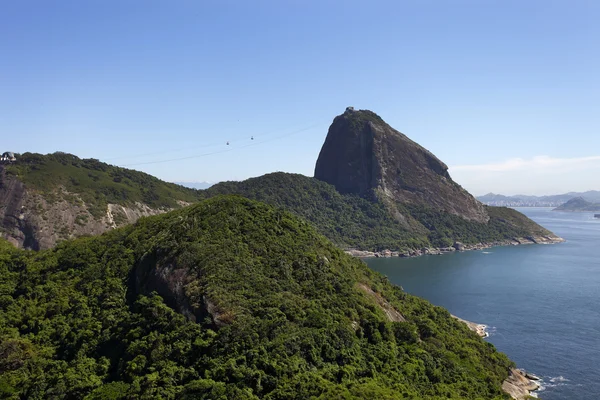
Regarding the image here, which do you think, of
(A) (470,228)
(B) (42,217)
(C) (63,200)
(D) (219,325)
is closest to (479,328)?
(D) (219,325)

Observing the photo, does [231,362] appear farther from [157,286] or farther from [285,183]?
[285,183]

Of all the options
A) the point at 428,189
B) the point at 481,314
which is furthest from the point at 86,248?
the point at 428,189

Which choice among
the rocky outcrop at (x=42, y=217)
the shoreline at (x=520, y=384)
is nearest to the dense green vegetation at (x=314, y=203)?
the rocky outcrop at (x=42, y=217)

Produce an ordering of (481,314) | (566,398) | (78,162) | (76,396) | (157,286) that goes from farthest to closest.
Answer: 1. (78,162)
2. (481,314)
3. (566,398)
4. (157,286)
5. (76,396)

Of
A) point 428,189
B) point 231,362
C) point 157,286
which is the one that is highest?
point 428,189

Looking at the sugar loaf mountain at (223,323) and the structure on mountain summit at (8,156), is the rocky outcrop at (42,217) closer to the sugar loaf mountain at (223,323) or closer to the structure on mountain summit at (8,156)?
the structure on mountain summit at (8,156)

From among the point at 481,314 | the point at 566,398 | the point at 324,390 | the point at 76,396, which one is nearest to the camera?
the point at 324,390

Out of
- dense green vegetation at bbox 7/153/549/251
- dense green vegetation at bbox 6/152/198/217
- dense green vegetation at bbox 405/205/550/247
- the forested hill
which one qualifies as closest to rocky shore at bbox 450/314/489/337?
the forested hill
